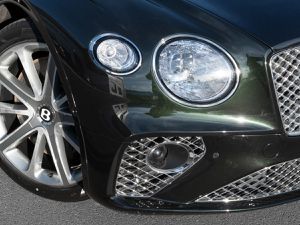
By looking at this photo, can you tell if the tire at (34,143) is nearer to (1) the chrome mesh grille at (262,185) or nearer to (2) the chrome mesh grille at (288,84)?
(1) the chrome mesh grille at (262,185)

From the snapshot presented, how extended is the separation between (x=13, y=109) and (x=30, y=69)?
295 millimetres

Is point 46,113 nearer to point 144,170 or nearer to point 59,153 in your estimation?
point 59,153

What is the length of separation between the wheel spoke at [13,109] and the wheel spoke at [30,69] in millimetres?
151

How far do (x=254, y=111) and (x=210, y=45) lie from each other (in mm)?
326

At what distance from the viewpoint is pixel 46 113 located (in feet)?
9.09

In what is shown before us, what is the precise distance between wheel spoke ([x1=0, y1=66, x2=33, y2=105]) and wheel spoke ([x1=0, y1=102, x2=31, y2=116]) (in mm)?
67

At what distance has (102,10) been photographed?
2.31 meters

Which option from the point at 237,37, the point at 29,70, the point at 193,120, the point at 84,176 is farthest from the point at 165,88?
the point at 29,70

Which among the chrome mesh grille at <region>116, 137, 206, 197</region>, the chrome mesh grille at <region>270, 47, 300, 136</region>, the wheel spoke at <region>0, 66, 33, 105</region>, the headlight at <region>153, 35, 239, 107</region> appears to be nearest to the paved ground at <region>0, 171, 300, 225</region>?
the chrome mesh grille at <region>116, 137, 206, 197</region>

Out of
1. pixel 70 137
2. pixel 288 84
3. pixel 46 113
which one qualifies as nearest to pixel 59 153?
pixel 70 137

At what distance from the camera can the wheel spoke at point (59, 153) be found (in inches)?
110

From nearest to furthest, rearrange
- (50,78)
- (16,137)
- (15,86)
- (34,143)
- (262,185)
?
(262,185) < (50,78) < (15,86) < (16,137) < (34,143)

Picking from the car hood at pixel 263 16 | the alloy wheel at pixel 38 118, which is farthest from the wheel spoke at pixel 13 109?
the car hood at pixel 263 16

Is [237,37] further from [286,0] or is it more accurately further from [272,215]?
[272,215]
